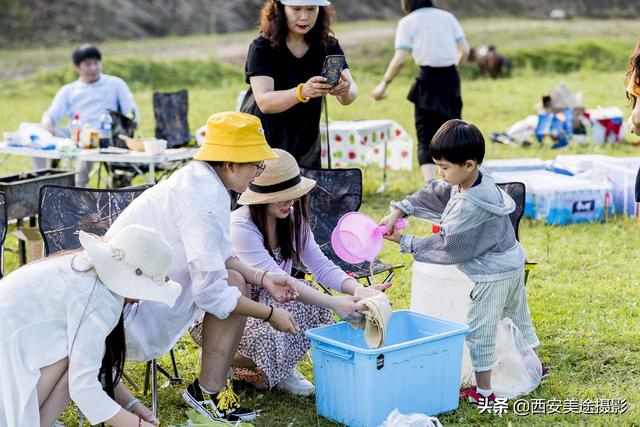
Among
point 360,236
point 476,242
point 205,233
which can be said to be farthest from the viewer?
point 360,236

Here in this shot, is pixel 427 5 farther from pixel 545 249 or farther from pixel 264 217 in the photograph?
pixel 264 217

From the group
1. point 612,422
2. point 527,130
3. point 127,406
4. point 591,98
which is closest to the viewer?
point 127,406

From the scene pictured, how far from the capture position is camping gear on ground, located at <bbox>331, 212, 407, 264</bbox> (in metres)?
3.50

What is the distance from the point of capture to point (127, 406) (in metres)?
3.05

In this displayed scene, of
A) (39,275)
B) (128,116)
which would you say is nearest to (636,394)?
(39,275)

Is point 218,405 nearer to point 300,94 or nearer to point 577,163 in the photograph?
point 300,94

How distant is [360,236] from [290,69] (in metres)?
1.03

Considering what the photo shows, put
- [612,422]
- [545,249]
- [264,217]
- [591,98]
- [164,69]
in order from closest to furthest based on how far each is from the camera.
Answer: [612,422] < [264,217] < [545,249] < [591,98] < [164,69]

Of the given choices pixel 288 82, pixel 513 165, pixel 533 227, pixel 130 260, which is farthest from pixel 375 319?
pixel 513 165

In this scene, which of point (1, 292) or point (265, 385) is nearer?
point (1, 292)

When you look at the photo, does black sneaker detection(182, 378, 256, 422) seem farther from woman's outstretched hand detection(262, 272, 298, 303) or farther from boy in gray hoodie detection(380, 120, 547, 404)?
boy in gray hoodie detection(380, 120, 547, 404)

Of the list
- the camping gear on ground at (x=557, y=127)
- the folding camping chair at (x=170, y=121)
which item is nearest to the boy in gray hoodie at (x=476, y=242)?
the folding camping chair at (x=170, y=121)

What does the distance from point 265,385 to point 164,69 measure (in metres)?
11.8

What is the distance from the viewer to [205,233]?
300 cm
